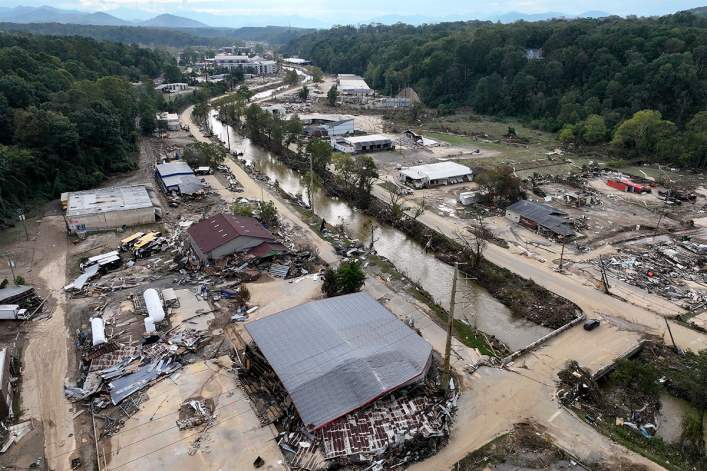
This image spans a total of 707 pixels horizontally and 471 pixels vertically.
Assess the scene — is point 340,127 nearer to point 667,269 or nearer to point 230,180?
point 230,180

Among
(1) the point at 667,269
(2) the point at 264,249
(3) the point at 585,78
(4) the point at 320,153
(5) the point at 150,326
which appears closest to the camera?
(5) the point at 150,326

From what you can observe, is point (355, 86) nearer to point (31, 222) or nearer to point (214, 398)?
point (31, 222)

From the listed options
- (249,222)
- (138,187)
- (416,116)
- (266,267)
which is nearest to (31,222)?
(138,187)

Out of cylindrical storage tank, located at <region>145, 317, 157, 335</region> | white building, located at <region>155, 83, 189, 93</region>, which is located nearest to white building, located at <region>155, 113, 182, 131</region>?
white building, located at <region>155, 83, 189, 93</region>

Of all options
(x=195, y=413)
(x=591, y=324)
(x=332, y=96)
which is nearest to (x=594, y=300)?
(x=591, y=324)

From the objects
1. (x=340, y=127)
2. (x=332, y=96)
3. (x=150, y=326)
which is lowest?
(x=150, y=326)

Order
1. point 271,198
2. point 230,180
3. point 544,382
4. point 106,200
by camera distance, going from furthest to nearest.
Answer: point 230,180
point 271,198
point 106,200
point 544,382
